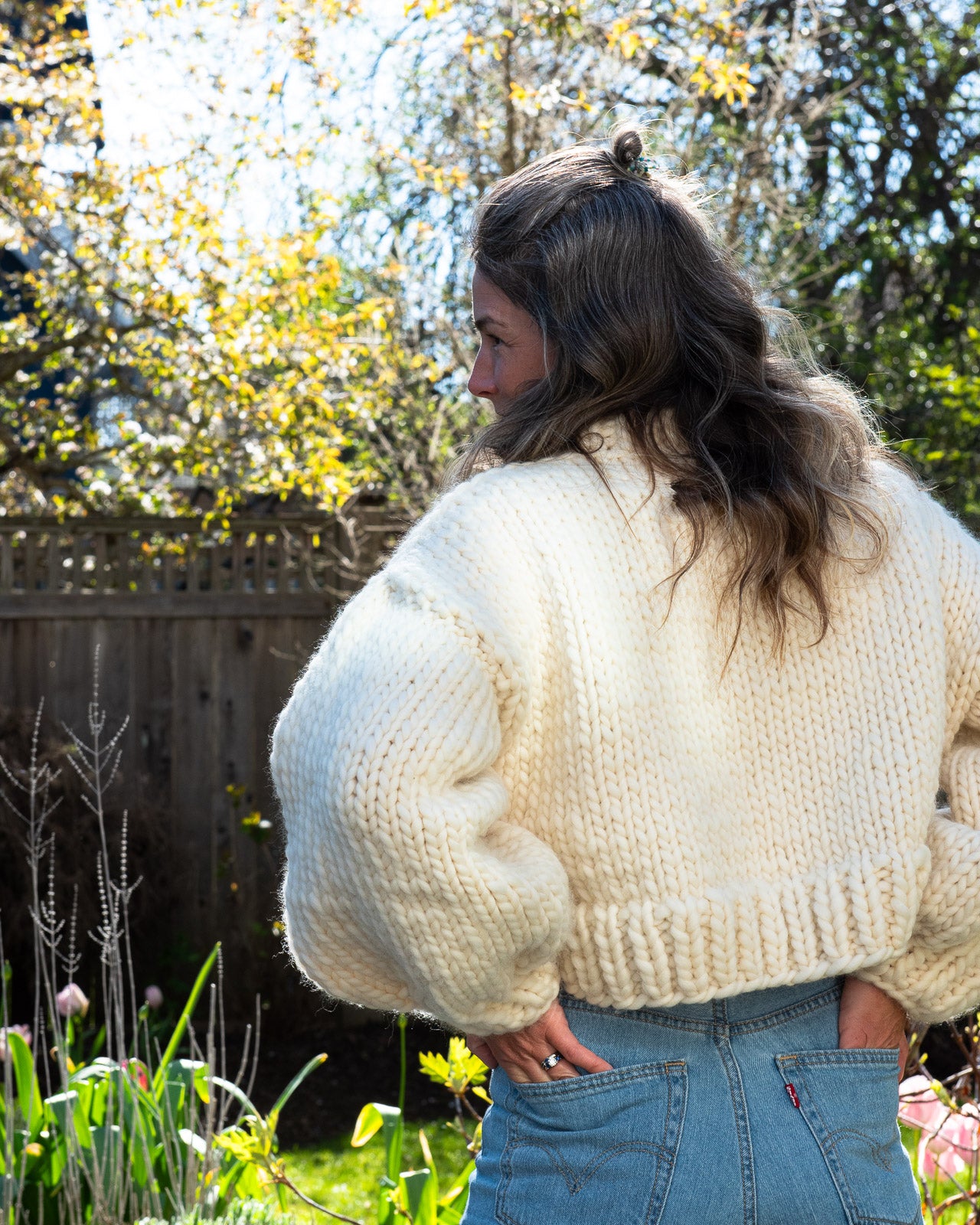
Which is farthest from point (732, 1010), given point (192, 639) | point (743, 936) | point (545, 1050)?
point (192, 639)

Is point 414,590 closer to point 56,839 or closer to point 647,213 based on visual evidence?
point 647,213

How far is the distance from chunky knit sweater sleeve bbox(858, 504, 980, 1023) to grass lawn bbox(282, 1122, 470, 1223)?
236cm

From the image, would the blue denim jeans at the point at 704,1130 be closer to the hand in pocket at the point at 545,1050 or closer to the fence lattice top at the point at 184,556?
the hand in pocket at the point at 545,1050

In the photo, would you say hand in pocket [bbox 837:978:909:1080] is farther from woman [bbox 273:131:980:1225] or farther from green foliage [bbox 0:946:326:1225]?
green foliage [bbox 0:946:326:1225]

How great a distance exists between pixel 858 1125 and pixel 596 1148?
0.27 m

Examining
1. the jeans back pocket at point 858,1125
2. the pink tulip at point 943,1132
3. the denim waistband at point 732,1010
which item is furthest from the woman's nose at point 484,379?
the pink tulip at point 943,1132

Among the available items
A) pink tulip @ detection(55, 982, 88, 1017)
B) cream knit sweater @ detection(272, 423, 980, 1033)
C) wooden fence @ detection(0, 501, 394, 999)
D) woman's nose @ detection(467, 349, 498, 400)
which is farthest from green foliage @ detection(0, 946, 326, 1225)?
wooden fence @ detection(0, 501, 394, 999)

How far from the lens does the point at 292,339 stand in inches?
177

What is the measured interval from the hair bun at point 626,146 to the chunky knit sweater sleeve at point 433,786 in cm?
41

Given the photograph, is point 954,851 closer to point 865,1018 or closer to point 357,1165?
point 865,1018

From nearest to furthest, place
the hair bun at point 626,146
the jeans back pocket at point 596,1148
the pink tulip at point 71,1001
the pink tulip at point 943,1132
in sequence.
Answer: the jeans back pocket at point 596,1148
the hair bun at point 626,146
the pink tulip at point 943,1132
the pink tulip at point 71,1001

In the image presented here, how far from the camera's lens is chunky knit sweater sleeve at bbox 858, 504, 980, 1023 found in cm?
134

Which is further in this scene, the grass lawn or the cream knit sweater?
the grass lawn

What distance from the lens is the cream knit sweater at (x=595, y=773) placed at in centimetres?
119
